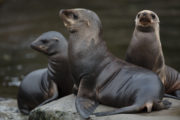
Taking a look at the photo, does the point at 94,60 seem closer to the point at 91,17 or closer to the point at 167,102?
the point at 91,17

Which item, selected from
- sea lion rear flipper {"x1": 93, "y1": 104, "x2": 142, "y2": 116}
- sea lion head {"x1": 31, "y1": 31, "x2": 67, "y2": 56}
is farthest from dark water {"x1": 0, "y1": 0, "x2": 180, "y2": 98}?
sea lion rear flipper {"x1": 93, "y1": 104, "x2": 142, "y2": 116}

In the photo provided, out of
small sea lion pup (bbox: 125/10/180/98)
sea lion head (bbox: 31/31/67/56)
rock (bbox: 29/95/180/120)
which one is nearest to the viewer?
rock (bbox: 29/95/180/120)

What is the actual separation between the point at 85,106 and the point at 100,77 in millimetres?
423

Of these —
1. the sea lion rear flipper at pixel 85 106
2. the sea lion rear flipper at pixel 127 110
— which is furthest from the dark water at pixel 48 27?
the sea lion rear flipper at pixel 127 110

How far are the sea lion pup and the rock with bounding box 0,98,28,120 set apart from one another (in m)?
1.46

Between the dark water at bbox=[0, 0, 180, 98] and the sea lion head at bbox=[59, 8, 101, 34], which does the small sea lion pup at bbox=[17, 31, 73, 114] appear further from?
the dark water at bbox=[0, 0, 180, 98]

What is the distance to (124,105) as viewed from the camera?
5.08 meters

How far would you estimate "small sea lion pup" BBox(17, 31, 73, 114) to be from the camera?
6.66 m

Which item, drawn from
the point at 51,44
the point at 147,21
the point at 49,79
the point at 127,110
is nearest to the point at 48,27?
the point at 51,44

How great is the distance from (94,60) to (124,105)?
0.69 metres

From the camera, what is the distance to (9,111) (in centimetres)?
686

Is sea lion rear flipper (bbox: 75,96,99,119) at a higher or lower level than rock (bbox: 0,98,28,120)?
higher

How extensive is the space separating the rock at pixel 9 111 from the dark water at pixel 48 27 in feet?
3.63

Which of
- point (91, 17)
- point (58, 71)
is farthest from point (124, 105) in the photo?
point (58, 71)
